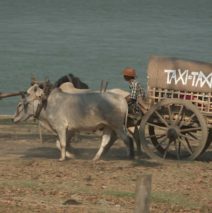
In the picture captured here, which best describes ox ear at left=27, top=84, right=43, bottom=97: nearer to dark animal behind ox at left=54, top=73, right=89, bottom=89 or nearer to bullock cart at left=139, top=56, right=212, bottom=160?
dark animal behind ox at left=54, top=73, right=89, bottom=89

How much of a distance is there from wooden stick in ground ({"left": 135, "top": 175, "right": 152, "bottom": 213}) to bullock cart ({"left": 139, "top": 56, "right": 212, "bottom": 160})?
234 inches

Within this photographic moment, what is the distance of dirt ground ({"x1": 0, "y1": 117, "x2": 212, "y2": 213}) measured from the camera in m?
12.0

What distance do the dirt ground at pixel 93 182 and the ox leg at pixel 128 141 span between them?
0.15 m

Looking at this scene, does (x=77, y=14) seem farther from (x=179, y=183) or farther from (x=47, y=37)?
(x=179, y=183)

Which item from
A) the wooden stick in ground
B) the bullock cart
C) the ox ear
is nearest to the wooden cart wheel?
the bullock cart

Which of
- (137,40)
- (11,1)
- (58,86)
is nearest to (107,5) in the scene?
(11,1)

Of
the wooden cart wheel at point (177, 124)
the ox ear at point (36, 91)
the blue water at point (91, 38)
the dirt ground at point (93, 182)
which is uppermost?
the ox ear at point (36, 91)

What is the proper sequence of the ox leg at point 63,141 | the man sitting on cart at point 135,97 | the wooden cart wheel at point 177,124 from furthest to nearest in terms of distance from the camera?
the man sitting on cart at point 135,97, the ox leg at point 63,141, the wooden cart wheel at point 177,124

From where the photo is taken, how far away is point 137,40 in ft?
177

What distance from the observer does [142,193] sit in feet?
29.4

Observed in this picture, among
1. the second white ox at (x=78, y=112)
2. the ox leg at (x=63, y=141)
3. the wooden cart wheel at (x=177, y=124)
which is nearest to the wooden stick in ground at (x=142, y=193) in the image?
the wooden cart wheel at (x=177, y=124)

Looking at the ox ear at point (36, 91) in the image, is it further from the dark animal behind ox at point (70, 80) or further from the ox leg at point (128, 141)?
the ox leg at point (128, 141)

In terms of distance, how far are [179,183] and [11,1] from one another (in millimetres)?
72909

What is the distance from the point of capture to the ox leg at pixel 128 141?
15.7 meters
